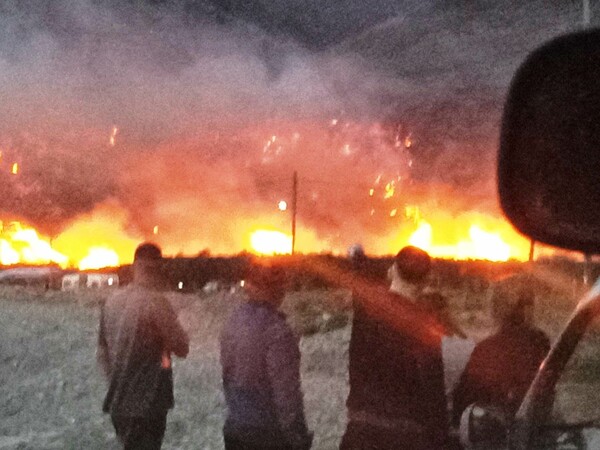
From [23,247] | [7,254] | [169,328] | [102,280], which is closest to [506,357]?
[169,328]

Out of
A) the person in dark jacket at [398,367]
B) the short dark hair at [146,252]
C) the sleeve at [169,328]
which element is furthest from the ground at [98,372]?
the short dark hair at [146,252]

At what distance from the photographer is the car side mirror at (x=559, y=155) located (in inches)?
55.4

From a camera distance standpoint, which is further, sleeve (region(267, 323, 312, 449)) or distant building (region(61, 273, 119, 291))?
distant building (region(61, 273, 119, 291))

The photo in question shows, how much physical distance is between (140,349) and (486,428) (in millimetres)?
2523

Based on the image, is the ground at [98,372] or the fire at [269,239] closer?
the ground at [98,372]

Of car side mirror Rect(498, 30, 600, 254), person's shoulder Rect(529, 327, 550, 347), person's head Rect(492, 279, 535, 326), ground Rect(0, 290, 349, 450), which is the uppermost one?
car side mirror Rect(498, 30, 600, 254)

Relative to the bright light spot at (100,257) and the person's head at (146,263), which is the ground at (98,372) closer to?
the person's head at (146,263)

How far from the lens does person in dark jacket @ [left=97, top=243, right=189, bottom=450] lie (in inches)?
174

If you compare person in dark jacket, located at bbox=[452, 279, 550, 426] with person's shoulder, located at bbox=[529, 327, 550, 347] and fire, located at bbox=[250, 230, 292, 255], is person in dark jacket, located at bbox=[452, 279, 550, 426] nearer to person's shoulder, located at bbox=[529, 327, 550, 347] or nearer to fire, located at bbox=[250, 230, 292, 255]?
person's shoulder, located at bbox=[529, 327, 550, 347]

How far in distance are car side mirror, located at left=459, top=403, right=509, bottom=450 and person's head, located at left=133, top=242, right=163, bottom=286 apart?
2439 millimetres

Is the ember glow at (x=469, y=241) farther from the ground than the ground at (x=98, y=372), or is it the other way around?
the ember glow at (x=469, y=241)

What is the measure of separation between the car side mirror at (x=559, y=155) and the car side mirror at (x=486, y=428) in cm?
96

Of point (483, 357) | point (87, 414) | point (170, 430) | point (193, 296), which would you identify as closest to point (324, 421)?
point (170, 430)

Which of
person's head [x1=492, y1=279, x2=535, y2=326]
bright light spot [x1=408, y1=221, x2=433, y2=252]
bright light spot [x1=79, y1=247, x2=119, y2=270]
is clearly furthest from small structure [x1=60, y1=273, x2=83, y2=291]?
bright light spot [x1=408, y1=221, x2=433, y2=252]
